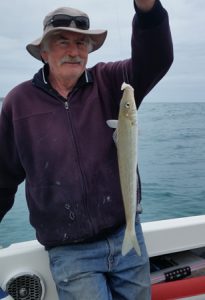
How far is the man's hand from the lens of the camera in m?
2.39

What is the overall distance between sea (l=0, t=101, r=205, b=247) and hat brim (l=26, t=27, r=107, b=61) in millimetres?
2593

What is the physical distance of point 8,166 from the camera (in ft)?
10.0

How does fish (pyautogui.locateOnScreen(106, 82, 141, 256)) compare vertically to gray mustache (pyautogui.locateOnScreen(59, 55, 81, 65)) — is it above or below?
below

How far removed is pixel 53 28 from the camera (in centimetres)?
264

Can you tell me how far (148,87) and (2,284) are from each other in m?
1.63

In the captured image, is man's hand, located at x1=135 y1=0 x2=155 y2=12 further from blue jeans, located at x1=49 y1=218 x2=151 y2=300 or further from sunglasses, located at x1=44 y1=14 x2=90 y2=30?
blue jeans, located at x1=49 y1=218 x2=151 y2=300

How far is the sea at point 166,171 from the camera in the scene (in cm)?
605

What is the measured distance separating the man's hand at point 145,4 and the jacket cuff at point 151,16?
0.02 m

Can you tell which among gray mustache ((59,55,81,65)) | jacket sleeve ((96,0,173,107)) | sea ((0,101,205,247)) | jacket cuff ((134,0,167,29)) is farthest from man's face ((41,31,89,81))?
sea ((0,101,205,247))

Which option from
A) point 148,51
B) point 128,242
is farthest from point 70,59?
point 128,242

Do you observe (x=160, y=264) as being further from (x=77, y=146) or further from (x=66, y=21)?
(x=66, y=21)

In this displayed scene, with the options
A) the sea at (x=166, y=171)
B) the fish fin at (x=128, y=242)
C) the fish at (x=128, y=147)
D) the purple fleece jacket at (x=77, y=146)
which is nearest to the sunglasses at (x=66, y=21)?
the purple fleece jacket at (x=77, y=146)

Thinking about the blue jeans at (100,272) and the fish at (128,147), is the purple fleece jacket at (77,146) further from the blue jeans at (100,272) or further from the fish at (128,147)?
the fish at (128,147)

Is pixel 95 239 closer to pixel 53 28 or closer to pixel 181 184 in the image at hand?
pixel 53 28
